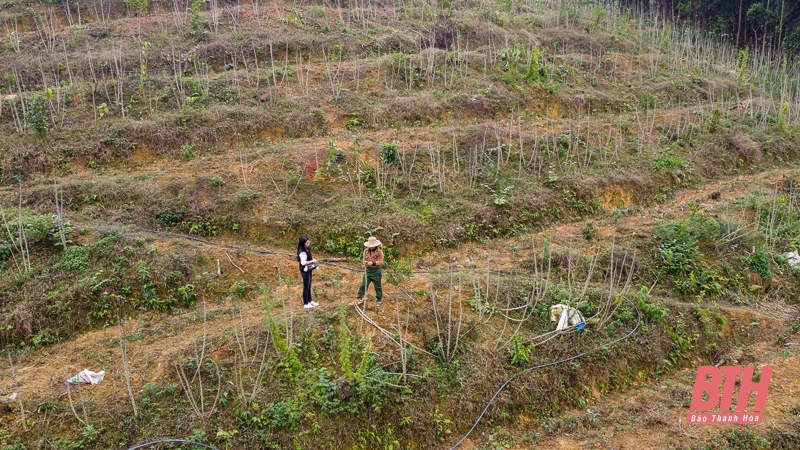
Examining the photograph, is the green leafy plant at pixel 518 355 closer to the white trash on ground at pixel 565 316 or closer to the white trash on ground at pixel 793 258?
the white trash on ground at pixel 565 316

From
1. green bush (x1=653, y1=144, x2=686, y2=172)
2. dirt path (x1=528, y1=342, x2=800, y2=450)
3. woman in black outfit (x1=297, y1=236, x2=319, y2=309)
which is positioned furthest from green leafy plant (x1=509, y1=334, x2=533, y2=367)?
green bush (x1=653, y1=144, x2=686, y2=172)

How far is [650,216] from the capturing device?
29.7ft

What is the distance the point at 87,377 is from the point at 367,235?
3968 mm

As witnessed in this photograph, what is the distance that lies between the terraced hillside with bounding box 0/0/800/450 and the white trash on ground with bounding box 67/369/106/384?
0.12 meters

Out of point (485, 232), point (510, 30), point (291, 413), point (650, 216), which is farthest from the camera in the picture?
point (510, 30)

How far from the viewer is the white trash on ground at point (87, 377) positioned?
4898 millimetres

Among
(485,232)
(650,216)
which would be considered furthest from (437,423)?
(650,216)

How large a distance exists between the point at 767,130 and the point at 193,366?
14.2m

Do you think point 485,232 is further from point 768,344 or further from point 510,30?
point 510,30

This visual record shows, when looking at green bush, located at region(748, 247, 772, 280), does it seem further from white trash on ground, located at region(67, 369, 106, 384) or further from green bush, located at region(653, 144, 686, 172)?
white trash on ground, located at region(67, 369, 106, 384)

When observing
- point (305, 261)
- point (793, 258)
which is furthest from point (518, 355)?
point (793, 258)

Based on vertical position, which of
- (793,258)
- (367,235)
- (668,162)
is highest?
(668,162)

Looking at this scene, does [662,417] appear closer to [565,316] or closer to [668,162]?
[565,316]

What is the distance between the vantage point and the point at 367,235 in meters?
7.55
